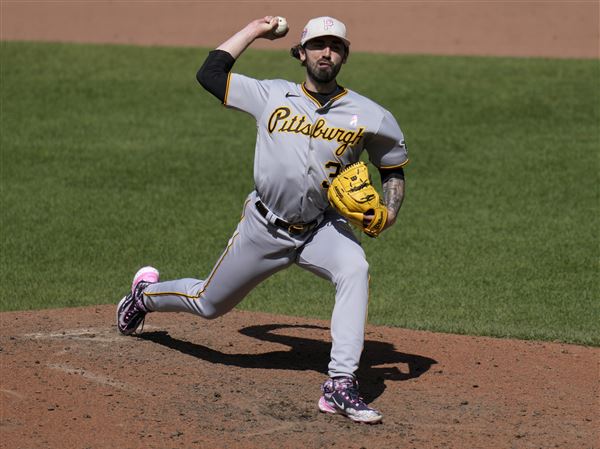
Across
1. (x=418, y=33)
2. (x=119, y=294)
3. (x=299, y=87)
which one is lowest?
(x=119, y=294)

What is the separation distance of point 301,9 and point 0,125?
6.94 meters

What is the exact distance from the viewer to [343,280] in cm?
581

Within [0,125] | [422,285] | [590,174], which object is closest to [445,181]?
[590,174]

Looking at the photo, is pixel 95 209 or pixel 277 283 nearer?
pixel 277 283

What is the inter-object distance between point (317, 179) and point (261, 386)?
1140mm

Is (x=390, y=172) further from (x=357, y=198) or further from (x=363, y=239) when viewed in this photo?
(x=363, y=239)

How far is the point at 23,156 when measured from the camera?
A: 39.8 feet

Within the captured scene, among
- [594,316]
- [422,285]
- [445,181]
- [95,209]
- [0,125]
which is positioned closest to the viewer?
[594,316]

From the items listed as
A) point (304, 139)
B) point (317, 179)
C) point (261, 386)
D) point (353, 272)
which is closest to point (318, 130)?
point (304, 139)

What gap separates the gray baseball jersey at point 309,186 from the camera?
5.80 meters

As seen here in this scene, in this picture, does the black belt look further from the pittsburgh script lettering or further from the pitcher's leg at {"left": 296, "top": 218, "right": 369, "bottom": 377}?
the pittsburgh script lettering

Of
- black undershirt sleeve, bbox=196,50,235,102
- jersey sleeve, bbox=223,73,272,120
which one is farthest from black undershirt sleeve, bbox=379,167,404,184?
black undershirt sleeve, bbox=196,50,235,102

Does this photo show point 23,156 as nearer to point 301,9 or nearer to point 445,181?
point 445,181

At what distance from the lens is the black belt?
5984 millimetres
